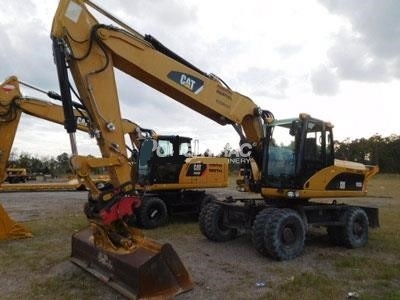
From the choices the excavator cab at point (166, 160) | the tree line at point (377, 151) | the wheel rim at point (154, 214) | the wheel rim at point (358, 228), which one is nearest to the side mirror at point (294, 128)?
the wheel rim at point (358, 228)

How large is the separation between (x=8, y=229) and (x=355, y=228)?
7267 mm

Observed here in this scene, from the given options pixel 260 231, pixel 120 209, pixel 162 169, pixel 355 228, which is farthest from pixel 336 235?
pixel 120 209

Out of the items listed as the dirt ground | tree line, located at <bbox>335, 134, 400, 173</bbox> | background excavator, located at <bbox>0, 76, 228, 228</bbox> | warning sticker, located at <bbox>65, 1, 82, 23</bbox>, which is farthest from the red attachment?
tree line, located at <bbox>335, 134, 400, 173</bbox>

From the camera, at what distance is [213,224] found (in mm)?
9273

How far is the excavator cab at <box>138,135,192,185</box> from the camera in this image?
469 inches

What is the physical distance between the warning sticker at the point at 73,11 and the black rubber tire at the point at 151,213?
534cm

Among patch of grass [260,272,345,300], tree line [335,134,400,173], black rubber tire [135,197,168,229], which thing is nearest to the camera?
patch of grass [260,272,345,300]

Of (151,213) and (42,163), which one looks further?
(42,163)

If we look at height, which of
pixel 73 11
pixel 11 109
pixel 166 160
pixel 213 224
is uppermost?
pixel 73 11

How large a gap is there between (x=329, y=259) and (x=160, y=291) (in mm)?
3879

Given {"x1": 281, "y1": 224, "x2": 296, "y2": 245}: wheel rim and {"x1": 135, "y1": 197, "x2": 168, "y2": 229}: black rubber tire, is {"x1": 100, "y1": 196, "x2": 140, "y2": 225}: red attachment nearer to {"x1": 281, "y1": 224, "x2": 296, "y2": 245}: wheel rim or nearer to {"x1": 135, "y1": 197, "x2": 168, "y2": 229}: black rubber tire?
{"x1": 281, "y1": 224, "x2": 296, "y2": 245}: wheel rim

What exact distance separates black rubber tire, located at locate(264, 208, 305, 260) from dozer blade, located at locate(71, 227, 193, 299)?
7.38 feet

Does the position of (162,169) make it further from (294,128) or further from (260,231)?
(260,231)

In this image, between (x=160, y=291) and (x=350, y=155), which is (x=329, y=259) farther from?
(x=350, y=155)
